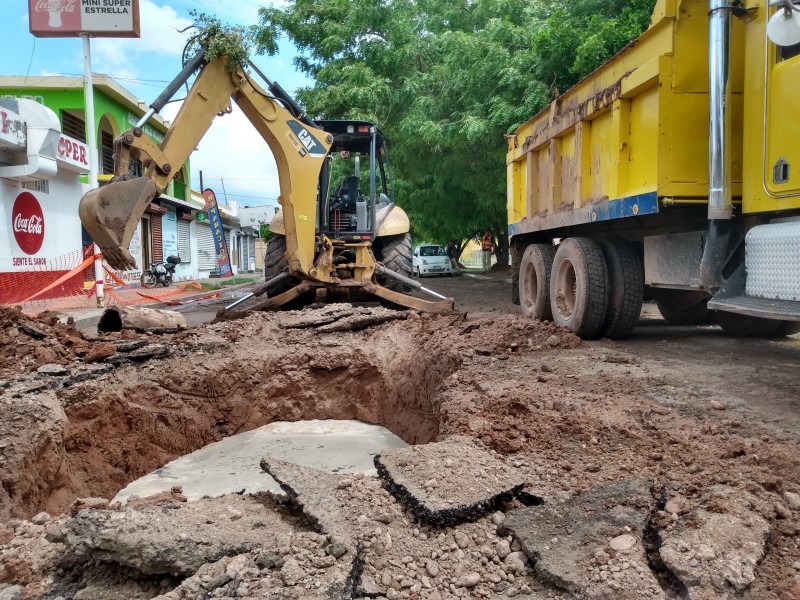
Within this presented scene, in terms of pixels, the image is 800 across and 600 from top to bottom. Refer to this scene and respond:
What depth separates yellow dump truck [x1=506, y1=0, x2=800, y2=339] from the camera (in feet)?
14.3

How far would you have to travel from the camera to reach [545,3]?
47.5 ft

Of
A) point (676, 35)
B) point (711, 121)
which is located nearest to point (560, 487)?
point (711, 121)

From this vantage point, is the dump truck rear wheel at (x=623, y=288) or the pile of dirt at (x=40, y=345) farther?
the dump truck rear wheel at (x=623, y=288)

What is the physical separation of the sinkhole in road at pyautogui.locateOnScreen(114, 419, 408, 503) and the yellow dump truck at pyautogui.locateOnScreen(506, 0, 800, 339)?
8.88 ft

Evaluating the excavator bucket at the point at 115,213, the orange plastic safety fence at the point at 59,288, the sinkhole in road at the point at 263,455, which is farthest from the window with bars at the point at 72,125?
the sinkhole in road at the point at 263,455

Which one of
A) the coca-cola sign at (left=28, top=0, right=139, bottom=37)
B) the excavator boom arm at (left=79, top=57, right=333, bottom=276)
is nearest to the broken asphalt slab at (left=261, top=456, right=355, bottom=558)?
the excavator boom arm at (left=79, top=57, right=333, bottom=276)

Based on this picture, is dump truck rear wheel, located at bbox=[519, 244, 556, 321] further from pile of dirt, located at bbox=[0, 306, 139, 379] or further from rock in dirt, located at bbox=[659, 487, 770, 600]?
rock in dirt, located at bbox=[659, 487, 770, 600]

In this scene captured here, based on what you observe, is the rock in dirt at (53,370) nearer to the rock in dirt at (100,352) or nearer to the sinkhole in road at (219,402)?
the sinkhole in road at (219,402)

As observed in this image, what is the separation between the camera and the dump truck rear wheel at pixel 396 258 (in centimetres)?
984

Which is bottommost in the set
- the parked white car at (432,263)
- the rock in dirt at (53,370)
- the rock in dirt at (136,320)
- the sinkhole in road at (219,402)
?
the sinkhole in road at (219,402)

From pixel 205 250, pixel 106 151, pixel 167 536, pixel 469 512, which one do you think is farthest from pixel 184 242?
pixel 469 512

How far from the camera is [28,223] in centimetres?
1345

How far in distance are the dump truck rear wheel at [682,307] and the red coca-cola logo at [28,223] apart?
12481mm

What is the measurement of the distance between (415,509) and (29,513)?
105 inches
